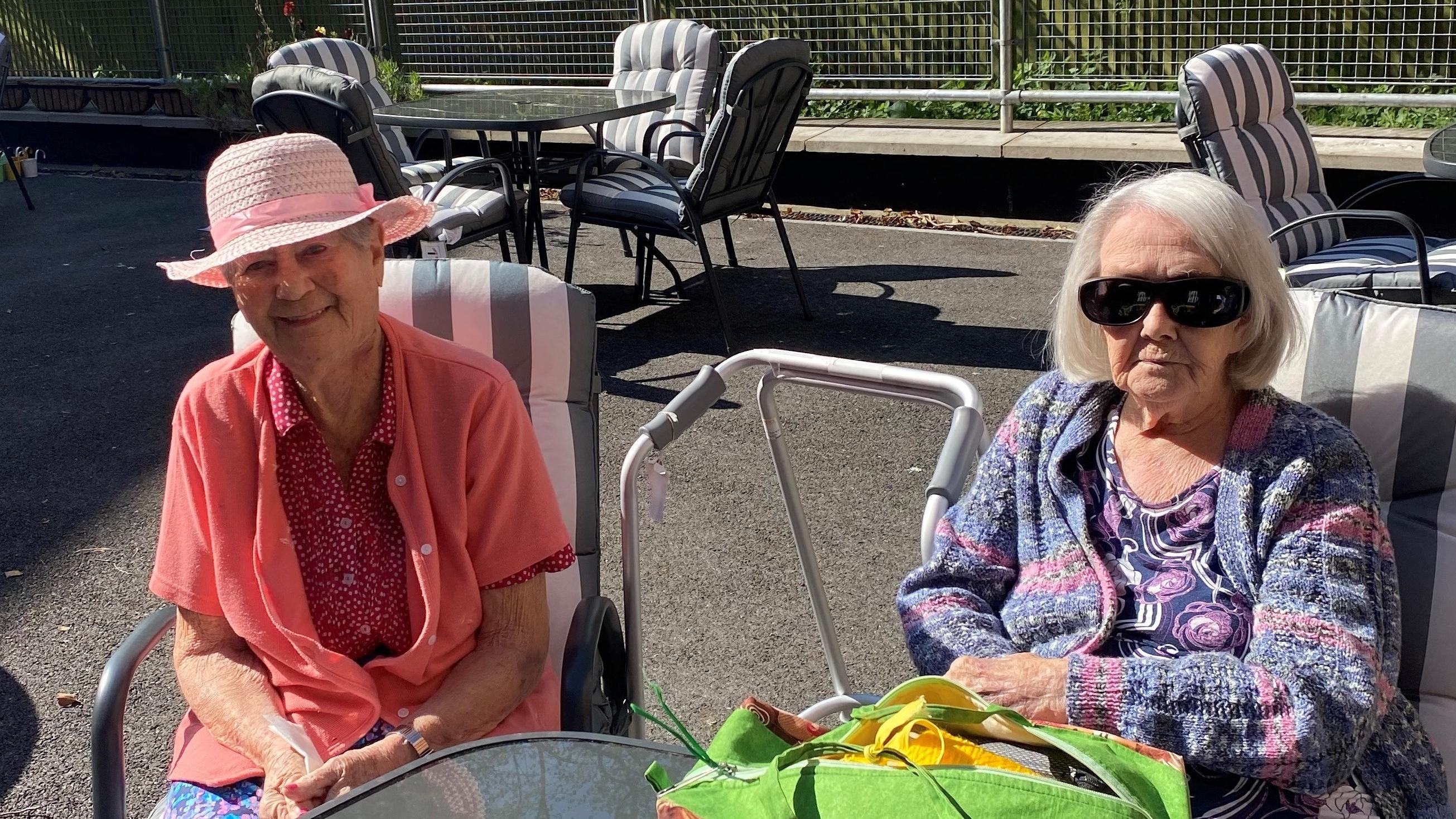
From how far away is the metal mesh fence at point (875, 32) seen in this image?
8953 mm

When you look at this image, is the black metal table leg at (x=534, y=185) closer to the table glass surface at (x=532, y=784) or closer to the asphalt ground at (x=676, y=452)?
the asphalt ground at (x=676, y=452)

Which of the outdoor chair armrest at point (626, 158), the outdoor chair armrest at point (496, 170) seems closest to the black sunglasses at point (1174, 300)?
the outdoor chair armrest at point (626, 158)

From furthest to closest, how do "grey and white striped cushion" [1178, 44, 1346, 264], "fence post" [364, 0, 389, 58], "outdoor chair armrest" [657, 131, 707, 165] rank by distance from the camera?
"fence post" [364, 0, 389, 58]
"outdoor chair armrest" [657, 131, 707, 165]
"grey and white striped cushion" [1178, 44, 1346, 264]

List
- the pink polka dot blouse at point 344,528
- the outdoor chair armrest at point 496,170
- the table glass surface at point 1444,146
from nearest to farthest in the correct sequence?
the pink polka dot blouse at point 344,528
the table glass surface at point 1444,146
the outdoor chair armrest at point 496,170

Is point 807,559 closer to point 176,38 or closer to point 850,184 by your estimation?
point 850,184

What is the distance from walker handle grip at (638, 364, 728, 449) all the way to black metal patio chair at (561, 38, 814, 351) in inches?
131

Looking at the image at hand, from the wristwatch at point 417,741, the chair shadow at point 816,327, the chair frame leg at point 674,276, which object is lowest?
the chair shadow at point 816,327

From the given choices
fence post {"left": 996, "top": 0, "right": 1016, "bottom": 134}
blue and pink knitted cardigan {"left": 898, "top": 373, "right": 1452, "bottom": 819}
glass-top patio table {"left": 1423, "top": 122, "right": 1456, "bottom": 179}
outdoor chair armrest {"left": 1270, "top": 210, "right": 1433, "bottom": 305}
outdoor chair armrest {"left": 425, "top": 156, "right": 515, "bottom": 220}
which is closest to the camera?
blue and pink knitted cardigan {"left": 898, "top": 373, "right": 1452, "bottom": 819}

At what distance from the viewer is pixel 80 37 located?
44.5 feet

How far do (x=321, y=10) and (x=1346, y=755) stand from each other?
38.2ft

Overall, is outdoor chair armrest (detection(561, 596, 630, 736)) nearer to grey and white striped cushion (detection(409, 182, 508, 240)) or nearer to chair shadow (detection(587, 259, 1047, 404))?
chair shadow (detection(587, 259, 1047, 404))

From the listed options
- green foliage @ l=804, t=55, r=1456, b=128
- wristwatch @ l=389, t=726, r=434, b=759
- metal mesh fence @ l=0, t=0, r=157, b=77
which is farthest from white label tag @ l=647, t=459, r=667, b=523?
metal mesh fence @ l=0, t=0, r=157, b=77

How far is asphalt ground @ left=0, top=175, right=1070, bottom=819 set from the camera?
338 centimetres

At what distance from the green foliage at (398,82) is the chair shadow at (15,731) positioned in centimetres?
753
